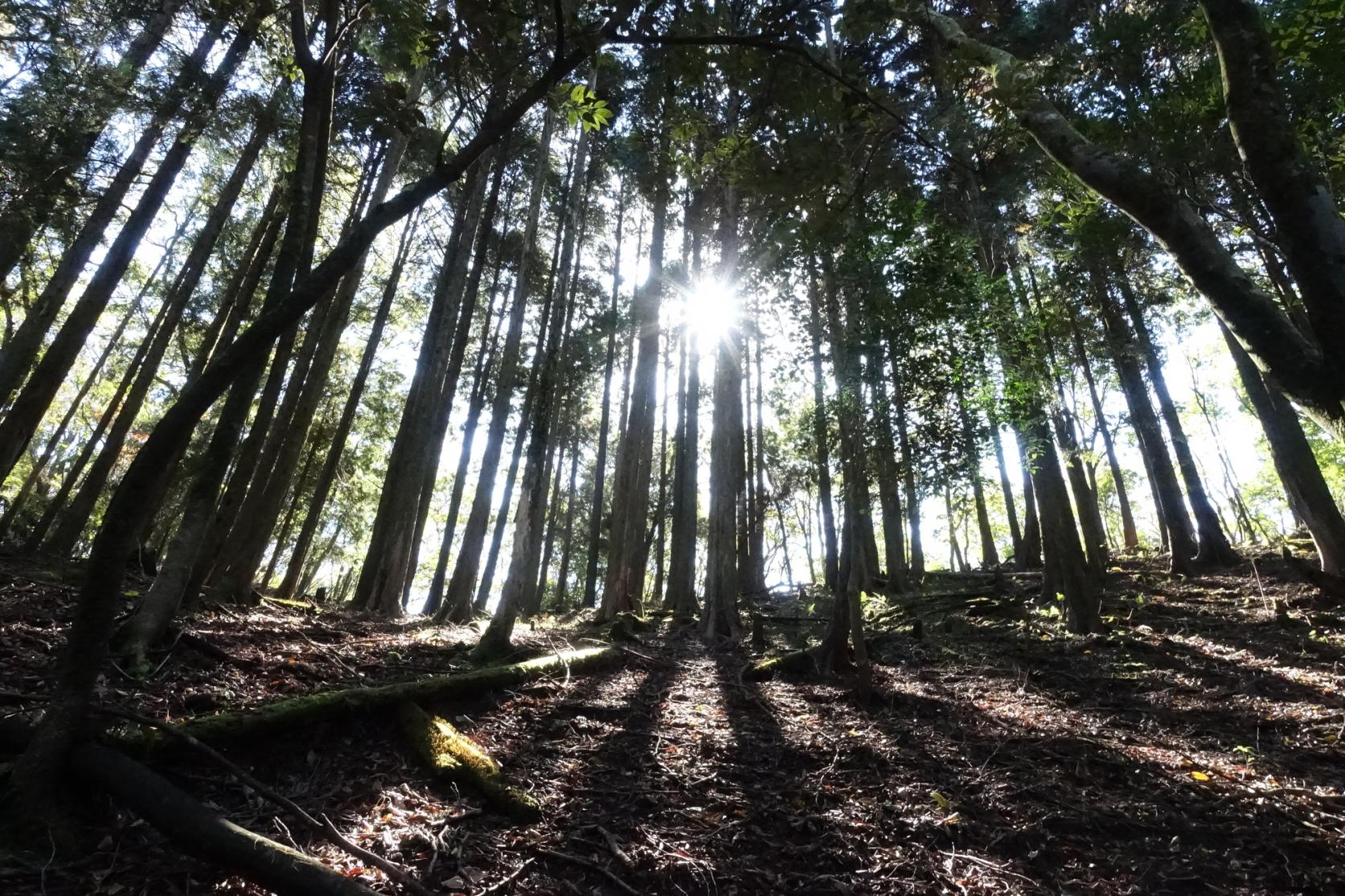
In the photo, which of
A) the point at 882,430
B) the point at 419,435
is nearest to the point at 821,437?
the point at 882,430

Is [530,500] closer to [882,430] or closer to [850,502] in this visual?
[850,502]

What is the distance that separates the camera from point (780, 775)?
4.07 meters

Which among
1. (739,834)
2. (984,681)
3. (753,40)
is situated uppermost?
(753,40)

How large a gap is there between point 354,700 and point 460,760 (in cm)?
85

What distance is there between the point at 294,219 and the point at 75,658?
8.46 feet

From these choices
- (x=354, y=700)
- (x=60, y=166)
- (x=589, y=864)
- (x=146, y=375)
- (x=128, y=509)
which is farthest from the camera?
(x=146, y=375)

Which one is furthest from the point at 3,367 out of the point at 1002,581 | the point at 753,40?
the point at 1002,581

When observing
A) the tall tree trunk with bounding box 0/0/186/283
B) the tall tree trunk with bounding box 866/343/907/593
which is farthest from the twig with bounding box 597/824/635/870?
the tall tree trunk with bounding box 0/0/186/283

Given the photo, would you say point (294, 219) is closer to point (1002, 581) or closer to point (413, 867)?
point (413, 867)

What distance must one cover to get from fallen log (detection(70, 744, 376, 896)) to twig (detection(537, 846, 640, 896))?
1.07 metres

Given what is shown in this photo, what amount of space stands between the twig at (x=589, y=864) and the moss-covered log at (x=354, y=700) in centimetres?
172

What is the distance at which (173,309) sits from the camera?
37.6ft

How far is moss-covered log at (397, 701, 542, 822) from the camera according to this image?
3.27 meters

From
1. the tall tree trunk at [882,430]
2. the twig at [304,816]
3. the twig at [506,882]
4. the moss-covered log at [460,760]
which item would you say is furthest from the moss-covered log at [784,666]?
the twig at [304,816]
